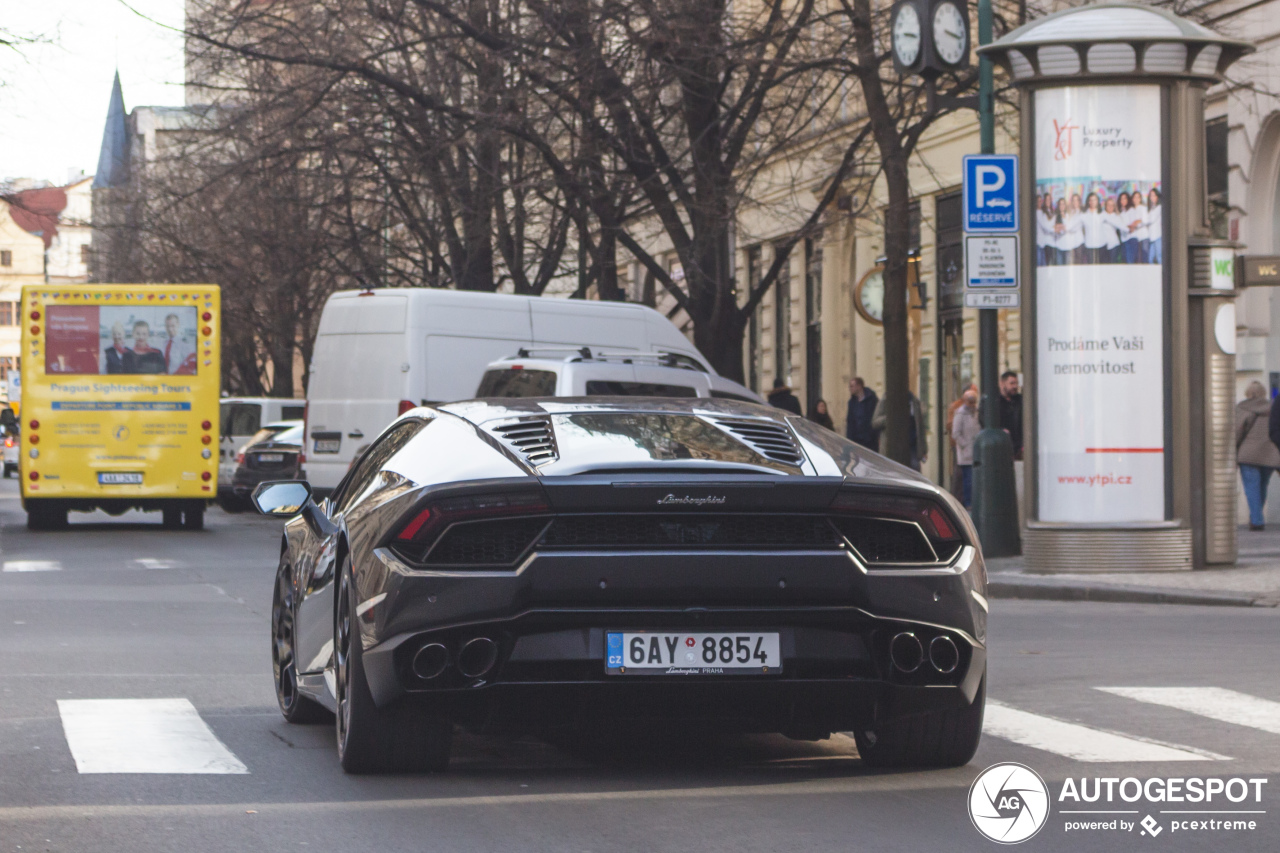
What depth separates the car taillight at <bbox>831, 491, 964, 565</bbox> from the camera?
21.1ft

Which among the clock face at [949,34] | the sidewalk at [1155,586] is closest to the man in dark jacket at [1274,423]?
the sidewalk at [1155,586]

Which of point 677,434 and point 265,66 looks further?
point 265,66

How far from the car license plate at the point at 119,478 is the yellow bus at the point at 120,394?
0.01 meters

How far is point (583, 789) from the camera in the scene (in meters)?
6.61

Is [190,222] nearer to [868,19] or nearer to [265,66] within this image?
[265,66]

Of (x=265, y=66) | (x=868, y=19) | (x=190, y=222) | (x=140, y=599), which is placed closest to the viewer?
(x=140, y=599)

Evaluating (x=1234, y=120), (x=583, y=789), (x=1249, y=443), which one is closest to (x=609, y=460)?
(x=583, y=789)

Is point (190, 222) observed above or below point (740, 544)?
above

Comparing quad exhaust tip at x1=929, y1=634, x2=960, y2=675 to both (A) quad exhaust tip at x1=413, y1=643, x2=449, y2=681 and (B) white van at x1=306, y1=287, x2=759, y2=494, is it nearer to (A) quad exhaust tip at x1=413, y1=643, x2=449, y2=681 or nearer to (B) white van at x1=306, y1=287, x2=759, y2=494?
(A) quad exhaust tip at x1=413, y1=643, x2=449, y2=681

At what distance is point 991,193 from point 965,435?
772cm

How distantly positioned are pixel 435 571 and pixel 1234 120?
20.3 meters

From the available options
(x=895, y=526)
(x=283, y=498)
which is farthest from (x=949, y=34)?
(x=895, y=526)

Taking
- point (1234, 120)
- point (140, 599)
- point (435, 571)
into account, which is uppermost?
point (1234, 120)

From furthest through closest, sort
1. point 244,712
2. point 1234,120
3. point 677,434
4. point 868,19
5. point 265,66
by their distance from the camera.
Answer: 1. point 265,66
2. point 1234,120
3. point 868,19
4. point 244,712
5. point 677,434
